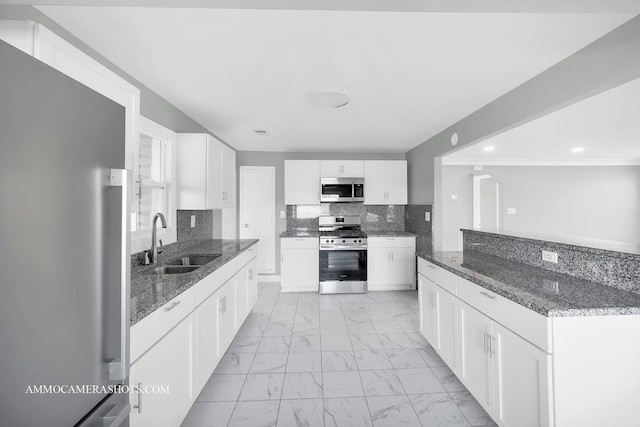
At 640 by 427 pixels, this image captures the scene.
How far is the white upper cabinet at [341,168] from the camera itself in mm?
4445

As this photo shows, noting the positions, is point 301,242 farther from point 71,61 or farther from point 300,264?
point 71,61

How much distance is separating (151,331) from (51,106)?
3.24 feet

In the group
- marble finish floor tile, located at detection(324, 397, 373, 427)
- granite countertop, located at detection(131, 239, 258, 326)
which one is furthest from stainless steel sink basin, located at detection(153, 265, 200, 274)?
marble finish floor tile, located at detection(324, 397, 373, 427)

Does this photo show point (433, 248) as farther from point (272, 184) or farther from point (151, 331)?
point (151, 331)

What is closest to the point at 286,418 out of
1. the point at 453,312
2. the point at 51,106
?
the point at 453,312

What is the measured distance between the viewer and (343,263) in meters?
4.17

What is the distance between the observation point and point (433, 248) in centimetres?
380

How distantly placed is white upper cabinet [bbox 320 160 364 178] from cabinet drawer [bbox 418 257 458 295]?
2218mm

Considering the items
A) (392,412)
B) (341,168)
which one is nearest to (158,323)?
(392,412)

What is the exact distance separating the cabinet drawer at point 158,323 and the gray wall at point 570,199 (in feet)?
19.0

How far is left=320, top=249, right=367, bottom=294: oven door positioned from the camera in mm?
4133

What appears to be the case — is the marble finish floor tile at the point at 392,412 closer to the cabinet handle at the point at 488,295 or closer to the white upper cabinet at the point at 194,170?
the cabinet handle at the point at 488,295

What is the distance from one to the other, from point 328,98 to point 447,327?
6.86 ft

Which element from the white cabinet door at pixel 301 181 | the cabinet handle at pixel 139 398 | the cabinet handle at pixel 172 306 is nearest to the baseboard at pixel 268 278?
the white cabinet door at pixel 301 181
